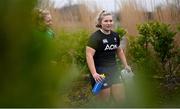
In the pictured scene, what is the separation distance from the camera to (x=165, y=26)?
9.45m

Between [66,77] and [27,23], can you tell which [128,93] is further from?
[27,23]

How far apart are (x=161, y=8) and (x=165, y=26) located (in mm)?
1073

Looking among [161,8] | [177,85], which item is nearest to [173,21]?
[161,8]

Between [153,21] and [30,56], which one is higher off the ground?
[30,56]

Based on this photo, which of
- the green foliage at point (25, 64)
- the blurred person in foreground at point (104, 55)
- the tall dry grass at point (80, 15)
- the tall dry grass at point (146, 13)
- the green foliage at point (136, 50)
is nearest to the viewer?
the green foliage at point (25, 64)

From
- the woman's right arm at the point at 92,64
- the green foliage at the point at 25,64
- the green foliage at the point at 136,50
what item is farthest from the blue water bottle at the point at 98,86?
the green foliage at the point at 25,64

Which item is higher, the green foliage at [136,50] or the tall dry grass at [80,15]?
the tall dry grass at [80,15]

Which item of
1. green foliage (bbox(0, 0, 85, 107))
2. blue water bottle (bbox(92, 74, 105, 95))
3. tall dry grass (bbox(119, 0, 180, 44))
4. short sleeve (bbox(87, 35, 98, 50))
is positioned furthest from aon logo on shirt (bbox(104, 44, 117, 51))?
tall dry grass (bbox(119, 0, 180, 44))

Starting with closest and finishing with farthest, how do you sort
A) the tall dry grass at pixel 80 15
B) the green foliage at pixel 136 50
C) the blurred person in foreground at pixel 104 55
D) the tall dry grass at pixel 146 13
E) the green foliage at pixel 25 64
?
the green foliage at pixel 25 64
the blurred person in foreground at pixel 104 55
the green foliage at pixel 136 50
the tall dry grass at pixel 146 13
the tall dry grass at pixel 80 15

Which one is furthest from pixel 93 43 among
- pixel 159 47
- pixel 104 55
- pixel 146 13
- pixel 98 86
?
pixel 146 13

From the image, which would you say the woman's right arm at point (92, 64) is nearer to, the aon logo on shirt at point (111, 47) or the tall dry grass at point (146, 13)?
the aon logo on shirt at point (111, 47)

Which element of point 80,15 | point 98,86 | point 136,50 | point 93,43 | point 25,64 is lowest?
point 136,50

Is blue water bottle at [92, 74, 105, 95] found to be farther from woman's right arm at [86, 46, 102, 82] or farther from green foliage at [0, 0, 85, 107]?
green foliage at [0, 0, 85, 107]

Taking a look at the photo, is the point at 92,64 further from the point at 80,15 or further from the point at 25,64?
the point at 80,15
